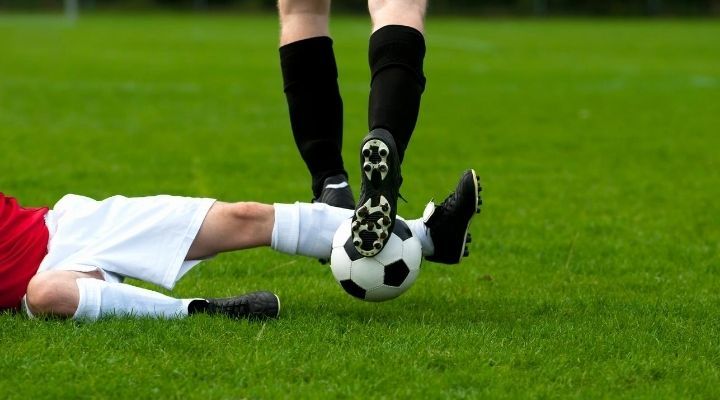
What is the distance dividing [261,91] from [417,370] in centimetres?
1145

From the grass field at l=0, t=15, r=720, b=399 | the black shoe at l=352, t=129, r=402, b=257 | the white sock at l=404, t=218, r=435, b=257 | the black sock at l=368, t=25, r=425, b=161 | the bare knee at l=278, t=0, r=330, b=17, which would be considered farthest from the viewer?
the bare knee at l=278, t=0, r=330, b=17

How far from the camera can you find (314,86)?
4891 millimetres

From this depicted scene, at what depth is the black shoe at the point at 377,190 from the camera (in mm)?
3904

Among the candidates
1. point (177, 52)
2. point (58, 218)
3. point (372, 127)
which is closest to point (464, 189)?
point (372, 127)

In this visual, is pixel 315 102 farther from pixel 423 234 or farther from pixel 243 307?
pixel 243 307

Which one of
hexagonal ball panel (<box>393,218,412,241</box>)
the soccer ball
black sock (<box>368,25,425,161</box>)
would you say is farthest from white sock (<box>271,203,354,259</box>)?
black sock (<box>368,25,425,161</box>)

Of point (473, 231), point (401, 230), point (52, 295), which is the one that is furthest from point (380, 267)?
point (473, 231)

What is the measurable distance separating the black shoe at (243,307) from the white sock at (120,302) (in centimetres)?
5

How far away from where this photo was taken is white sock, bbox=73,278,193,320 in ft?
13.5

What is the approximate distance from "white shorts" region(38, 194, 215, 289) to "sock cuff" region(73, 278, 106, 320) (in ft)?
0.38

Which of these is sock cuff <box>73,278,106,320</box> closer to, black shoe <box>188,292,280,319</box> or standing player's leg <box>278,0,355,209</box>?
black shoe <box>188,292,280,319</box>

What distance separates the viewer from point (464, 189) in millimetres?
4246

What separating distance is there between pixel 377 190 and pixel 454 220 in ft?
1.55

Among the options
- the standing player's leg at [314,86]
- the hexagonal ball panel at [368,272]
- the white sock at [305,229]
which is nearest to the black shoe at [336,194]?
the standing player's leg at [314,86]
